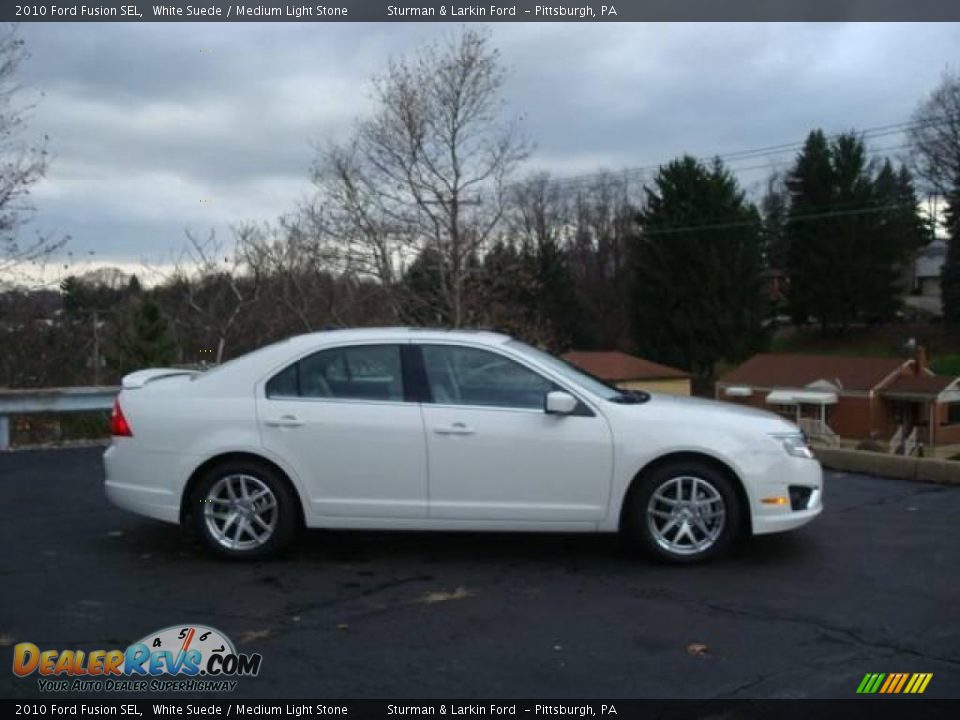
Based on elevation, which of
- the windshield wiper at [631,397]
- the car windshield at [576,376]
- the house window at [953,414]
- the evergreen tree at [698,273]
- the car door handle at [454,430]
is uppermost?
the evergreen tree at [698,273]

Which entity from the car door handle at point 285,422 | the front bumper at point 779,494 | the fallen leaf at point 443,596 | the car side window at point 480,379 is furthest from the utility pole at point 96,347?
the front bumper at point 779,494

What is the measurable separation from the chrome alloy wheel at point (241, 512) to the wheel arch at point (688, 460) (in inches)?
85.2

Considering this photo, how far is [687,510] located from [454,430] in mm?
1495

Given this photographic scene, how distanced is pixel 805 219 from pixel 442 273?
44176mm

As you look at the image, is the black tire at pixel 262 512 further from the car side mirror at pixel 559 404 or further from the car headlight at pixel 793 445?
the car headlight at pixel 793 445

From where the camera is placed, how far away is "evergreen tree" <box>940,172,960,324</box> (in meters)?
60.8

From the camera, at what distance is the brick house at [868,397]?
4234 centimetres

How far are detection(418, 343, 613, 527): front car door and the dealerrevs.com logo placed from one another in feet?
5.87

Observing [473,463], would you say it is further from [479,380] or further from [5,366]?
[5,366]

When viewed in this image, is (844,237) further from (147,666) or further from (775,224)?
(147,666)

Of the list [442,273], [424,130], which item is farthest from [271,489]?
[424,130]

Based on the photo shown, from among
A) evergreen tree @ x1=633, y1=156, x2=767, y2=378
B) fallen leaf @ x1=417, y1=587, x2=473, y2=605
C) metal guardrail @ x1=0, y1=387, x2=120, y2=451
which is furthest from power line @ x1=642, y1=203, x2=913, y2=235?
fallen leaf @ x1=417, y1=587, x2=473, y2=605

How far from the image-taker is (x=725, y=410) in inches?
245
